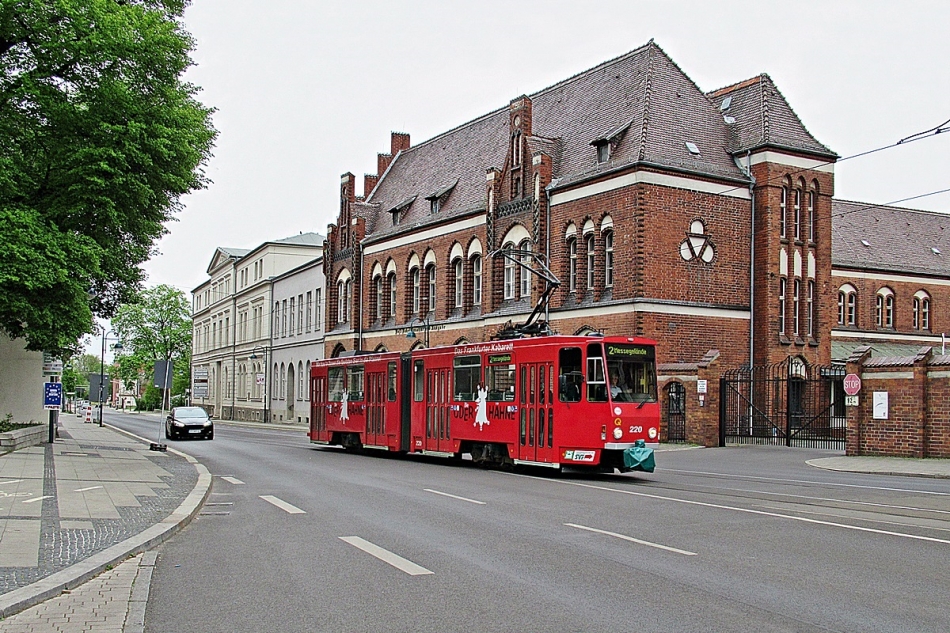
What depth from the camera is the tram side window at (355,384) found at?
3028cm

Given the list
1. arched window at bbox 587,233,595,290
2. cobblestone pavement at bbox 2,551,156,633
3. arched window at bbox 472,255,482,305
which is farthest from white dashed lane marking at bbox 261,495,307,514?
arched window at bbox 472,255,482,305

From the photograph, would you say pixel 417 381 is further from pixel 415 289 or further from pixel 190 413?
pixel 415 289

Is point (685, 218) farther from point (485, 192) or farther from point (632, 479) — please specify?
point (632, 479)

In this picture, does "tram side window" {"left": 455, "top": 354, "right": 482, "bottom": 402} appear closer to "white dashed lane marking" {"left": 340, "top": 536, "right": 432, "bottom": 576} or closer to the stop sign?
the stop sign

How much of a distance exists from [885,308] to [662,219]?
27.7m

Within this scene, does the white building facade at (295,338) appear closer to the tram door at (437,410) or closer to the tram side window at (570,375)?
the tram door at (437,410)

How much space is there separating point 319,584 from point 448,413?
16538 mm

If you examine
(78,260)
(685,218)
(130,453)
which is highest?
(685,218)

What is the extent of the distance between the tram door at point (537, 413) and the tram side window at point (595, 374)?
3.16 feet

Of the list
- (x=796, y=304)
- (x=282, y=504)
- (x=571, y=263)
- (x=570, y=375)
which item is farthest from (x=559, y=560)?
(x=796, y=304)

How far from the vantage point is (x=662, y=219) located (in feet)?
116

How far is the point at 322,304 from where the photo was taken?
65375 millimetres

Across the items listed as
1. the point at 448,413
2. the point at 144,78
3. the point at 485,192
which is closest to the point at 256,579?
the point at 448,413

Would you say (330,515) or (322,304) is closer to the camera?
(330,515)
